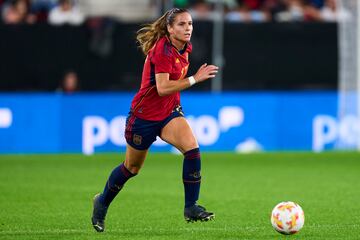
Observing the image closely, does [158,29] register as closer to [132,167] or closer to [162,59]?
[162,59]

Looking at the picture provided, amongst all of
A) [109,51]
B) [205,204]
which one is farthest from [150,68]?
[109,51]

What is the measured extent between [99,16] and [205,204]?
32.5 feet

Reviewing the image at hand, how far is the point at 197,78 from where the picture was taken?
9656mm

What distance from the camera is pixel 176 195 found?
13977 millimetres

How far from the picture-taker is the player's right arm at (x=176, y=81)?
9672mm

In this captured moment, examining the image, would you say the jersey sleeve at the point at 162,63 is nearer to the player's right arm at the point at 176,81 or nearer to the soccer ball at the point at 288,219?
the player's right arm at the point at 176,81

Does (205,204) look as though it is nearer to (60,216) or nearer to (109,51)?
(60,216)

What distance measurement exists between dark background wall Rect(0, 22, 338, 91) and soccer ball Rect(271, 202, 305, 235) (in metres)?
12.4

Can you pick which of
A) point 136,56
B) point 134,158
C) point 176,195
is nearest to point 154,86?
point 134,158

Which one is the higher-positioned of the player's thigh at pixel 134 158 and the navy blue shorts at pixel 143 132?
the navy blue shorts at pixel 143 132

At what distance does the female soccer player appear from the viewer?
9820mm

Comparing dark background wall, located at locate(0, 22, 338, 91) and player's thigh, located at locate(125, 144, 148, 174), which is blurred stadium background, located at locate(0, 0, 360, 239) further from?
player's thigh, located at locate(125, 144, 148, 174)

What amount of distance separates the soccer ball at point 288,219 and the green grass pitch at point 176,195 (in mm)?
97

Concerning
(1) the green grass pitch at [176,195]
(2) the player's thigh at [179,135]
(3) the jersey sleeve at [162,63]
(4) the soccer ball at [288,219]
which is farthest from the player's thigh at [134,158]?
(4) the soccer ball at [288,219]
